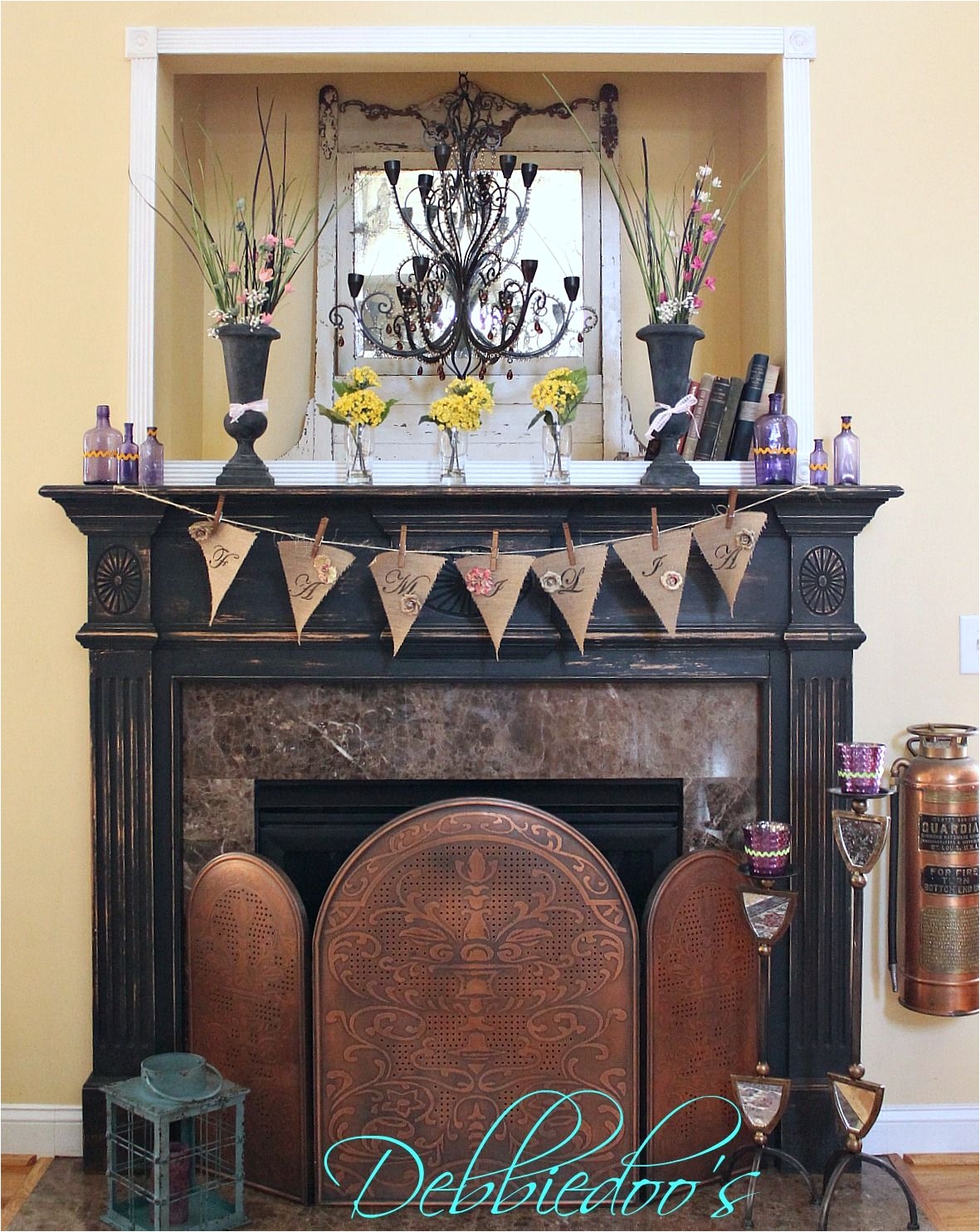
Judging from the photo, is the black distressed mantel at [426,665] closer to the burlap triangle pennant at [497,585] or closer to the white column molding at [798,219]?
the burlap triangle pennant at [497,585]

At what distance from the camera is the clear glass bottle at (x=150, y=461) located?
92.8 inches

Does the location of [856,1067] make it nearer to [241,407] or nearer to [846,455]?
[846,455]

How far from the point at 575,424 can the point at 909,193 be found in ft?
2.77

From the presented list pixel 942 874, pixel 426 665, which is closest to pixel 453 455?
pixel 426 665

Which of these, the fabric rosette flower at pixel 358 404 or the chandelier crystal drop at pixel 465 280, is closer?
the fabric rosette flower at pixel 358 404

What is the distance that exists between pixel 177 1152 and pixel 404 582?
1.17m

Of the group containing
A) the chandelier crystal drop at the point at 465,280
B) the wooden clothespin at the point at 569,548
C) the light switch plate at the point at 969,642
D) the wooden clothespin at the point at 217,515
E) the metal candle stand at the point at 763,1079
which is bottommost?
the metal candle stand at the point at 763,1079

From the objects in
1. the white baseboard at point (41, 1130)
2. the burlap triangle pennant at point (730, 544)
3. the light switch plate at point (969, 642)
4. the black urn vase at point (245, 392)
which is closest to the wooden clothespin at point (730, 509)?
the burlap triangle pennant at point (730, 544)

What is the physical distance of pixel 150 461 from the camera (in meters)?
2.37

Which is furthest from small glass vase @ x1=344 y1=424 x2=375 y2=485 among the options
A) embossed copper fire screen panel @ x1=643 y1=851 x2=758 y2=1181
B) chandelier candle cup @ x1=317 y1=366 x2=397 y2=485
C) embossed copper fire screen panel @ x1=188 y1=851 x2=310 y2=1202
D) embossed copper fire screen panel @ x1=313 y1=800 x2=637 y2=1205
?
embossed copper fire screen panel @ x1=643 y1=851 x2=758 y2=1181

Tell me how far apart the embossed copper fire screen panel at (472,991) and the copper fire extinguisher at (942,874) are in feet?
1.99

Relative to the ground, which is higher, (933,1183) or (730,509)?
(730,509)

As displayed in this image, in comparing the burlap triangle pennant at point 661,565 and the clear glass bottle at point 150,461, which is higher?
the clear glass bottle at point 150,461

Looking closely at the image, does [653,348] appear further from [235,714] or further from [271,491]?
[235,714]
